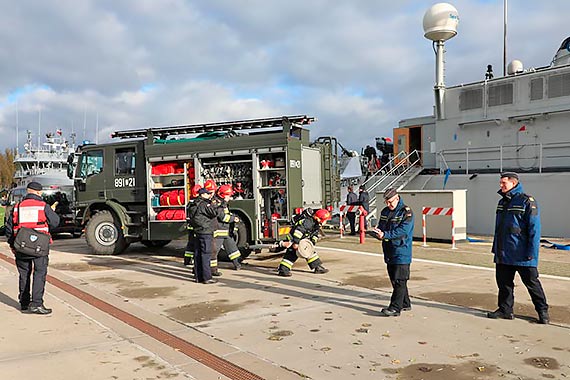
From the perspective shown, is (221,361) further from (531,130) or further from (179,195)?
(531,130)

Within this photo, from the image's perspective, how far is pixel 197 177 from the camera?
11828 millimetres

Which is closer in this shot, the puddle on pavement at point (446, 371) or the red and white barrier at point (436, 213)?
the puddle on pavement at point (446, 371)

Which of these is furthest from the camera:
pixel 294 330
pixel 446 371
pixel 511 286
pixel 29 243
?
pixel 29 243

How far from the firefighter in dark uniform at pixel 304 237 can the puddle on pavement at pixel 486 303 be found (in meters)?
2.39

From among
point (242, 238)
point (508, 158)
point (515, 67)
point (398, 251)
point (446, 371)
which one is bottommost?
point (446, 371)

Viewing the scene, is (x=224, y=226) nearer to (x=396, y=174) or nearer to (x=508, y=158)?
(x=396, y=174)

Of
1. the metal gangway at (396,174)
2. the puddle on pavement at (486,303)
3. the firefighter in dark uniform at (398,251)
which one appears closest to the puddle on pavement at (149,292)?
the firefighter in dark uniform at (398,251)

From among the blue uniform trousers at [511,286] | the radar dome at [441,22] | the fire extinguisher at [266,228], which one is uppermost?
the radar dome at [441,22]

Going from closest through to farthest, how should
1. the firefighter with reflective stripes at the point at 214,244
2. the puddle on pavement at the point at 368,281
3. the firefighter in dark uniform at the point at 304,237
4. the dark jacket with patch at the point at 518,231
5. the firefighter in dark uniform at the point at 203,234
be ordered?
the dark jacket with patch at the point at 518,231 → the puddle on pavement at the point at 368,281 → the firefighter in dark uniform at the point at 203,234 → the firefighter with reflective stripes at the point at 214,244 → the firefighter in dark uniform at the point at 304,237

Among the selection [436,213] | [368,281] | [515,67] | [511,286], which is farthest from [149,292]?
[515,67]

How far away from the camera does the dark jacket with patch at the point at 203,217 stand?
8664 millimetres

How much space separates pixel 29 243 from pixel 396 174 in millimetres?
15688

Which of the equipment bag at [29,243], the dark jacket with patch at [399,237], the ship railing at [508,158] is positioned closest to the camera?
the dark jacket with patch at [399,237]

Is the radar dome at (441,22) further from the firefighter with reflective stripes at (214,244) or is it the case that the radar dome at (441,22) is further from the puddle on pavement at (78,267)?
the puddle on pavement at (78,267)
